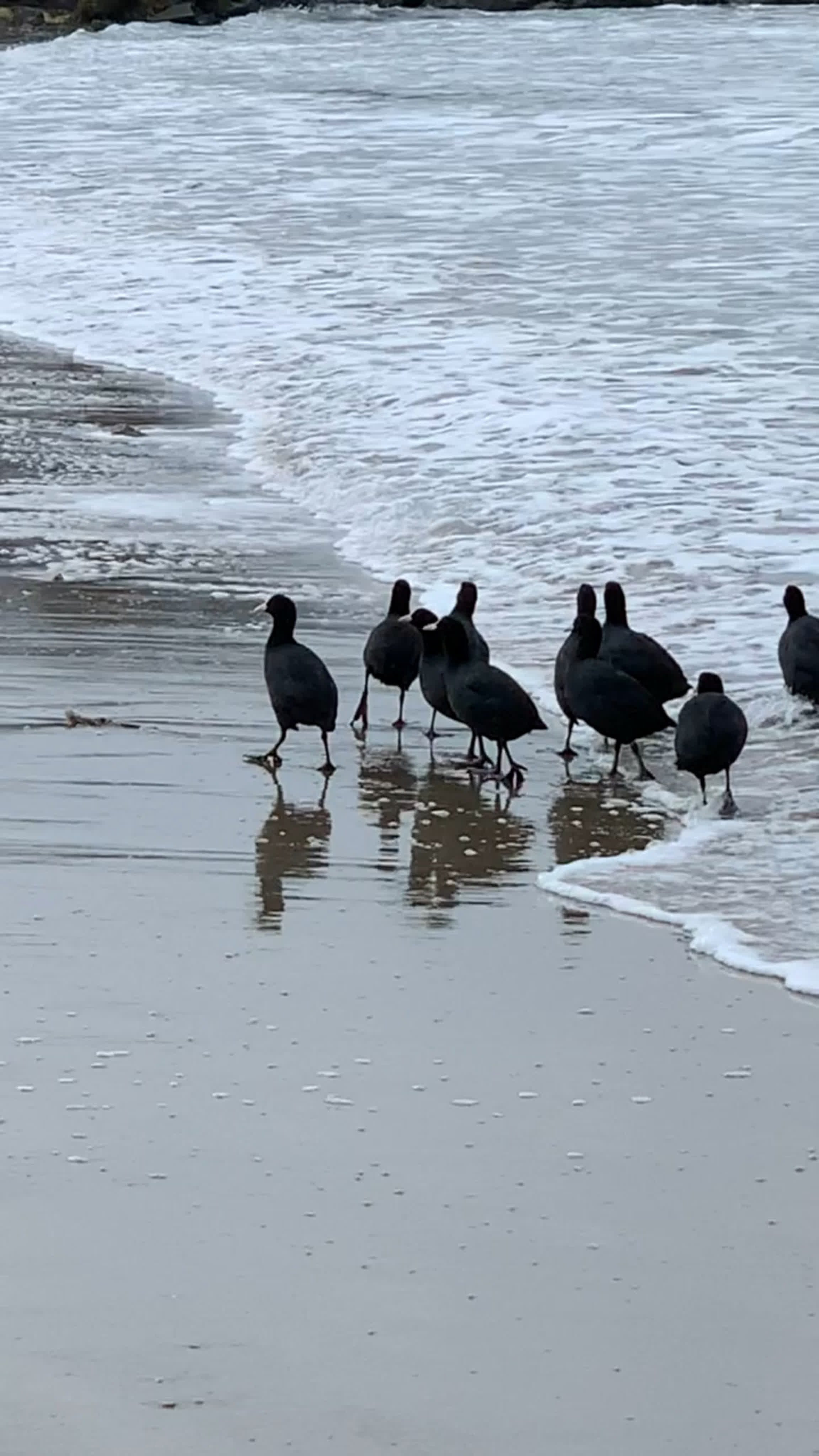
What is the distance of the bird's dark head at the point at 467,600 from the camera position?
7.02 m

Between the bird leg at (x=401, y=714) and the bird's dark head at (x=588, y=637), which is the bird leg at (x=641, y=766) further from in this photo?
the bird leg at (x=401, y=714)

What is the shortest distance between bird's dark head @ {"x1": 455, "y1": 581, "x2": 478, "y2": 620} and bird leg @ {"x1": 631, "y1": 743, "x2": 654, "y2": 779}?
698 mm

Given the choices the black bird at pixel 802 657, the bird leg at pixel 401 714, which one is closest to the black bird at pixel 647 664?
the black bird at pixel 802 657

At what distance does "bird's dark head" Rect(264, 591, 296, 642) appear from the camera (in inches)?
266

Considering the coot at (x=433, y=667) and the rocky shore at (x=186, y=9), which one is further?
the rocky shore at (x=186, y=9)

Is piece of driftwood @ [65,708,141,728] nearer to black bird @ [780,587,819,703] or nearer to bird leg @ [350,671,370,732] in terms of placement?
bird leg @ [350,671,370,732]

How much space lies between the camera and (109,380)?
511 inches

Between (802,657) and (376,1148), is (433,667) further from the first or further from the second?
(376,1148)

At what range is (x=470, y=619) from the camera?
7016 millimetres

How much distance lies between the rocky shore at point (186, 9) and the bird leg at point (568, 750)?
158 feet

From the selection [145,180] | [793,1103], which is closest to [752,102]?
[145,180]

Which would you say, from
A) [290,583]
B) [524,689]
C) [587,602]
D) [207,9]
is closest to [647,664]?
[587,602]

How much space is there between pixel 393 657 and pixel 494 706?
66 centimetres

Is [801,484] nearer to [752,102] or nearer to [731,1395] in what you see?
[731,1395]
